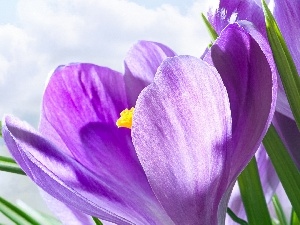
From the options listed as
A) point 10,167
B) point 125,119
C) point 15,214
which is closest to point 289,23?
point 125,119

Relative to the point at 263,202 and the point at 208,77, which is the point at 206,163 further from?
the point at 263,202

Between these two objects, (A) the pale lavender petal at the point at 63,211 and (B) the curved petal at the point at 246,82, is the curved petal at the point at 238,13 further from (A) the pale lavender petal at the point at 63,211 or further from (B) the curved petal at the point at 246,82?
(A) the pale lavender petal at the point at 63,211

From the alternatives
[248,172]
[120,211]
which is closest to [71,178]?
[120,211]

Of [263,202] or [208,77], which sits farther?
[263,202]

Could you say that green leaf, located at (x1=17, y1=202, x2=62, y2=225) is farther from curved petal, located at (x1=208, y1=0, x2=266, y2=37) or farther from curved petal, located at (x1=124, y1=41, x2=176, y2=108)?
curved petal, located at (x1=208, y1=0, x2=266, y2=37)

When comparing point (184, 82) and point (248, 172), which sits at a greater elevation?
point (184, 82)

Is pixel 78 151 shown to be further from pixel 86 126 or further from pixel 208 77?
pixel 208 77

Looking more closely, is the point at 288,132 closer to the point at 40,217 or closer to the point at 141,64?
the point at 141,64
